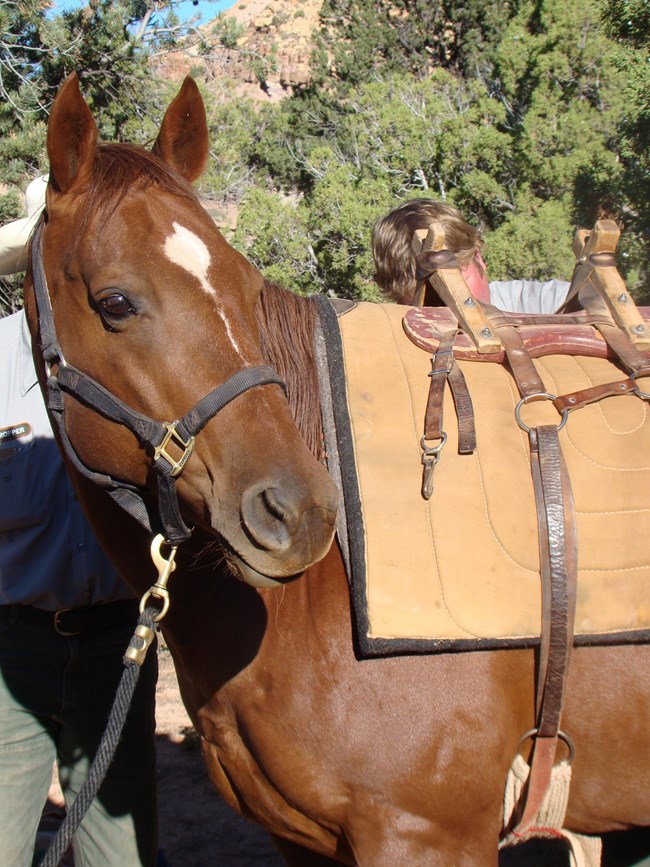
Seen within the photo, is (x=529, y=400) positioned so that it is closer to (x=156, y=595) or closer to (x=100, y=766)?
(x=156, y=595)

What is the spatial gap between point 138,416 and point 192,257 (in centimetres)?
33

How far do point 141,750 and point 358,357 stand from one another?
1445mm

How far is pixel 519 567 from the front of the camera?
1.58 m

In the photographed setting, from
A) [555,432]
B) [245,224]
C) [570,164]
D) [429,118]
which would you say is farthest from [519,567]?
[429,118]

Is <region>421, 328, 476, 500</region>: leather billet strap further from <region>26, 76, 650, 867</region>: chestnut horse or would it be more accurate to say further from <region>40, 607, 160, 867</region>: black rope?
<region>40, 607, 160, 867</region>: black rope

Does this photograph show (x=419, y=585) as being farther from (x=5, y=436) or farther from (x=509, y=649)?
(x=5, y=436)

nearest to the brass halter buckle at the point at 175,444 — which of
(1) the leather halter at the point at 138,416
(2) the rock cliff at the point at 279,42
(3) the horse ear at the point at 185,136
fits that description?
(1) the leather halter at the point at 138,416

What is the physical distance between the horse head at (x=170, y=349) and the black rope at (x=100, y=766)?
0.99 ft

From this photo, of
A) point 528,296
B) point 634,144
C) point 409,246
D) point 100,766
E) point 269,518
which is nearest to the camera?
point 269,518

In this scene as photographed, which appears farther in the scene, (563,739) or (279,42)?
(279,42)

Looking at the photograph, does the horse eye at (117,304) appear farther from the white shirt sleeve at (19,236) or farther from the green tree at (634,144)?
the green tree at (634,144)

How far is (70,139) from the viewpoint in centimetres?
155

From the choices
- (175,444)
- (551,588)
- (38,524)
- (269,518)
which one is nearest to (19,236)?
(38,524)

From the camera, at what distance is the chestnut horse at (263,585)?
1.40 metres
